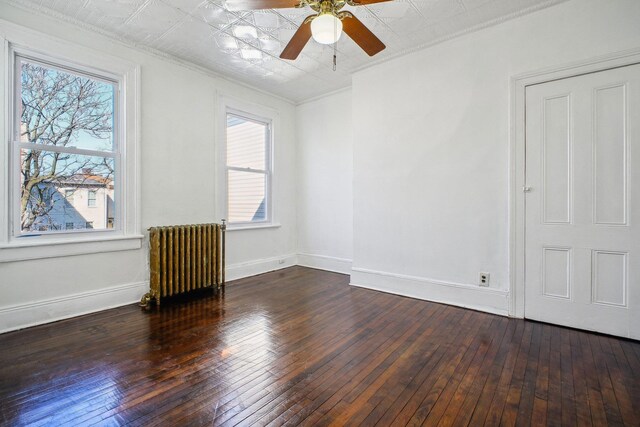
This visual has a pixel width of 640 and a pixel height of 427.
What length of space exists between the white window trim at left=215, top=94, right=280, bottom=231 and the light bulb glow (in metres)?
2.68

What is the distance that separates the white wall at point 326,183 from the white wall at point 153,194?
25.6 inches

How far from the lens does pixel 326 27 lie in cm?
192

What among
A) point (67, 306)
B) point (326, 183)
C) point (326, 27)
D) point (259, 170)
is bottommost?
point (67, 306)

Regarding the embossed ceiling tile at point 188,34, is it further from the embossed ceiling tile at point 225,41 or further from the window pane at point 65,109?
the window pane at point 65,109

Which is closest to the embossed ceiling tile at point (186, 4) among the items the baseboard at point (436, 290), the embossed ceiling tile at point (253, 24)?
the embossed ceiling tile at point (253, 24)

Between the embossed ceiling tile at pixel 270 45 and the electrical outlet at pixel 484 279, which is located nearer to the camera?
the electrical outlet at pixel 484 279

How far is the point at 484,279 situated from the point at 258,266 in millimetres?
3134

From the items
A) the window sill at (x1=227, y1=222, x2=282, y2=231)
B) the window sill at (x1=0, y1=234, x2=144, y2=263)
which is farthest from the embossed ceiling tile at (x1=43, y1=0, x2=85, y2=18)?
the window sill at (x1=227, y1=222, x2=282, y2=231)

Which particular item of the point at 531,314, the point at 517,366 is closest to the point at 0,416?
the point at 517,366

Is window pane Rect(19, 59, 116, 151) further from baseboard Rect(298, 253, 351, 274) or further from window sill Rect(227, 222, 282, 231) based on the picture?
baseboard Rect(298, 253, 351, 274)

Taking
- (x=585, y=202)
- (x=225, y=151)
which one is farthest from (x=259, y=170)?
(x=585, y=202)

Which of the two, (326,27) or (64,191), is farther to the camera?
(64,191)

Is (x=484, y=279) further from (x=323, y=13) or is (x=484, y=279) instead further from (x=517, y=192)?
(x=323, y=13)

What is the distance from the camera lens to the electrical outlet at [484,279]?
3143mm
